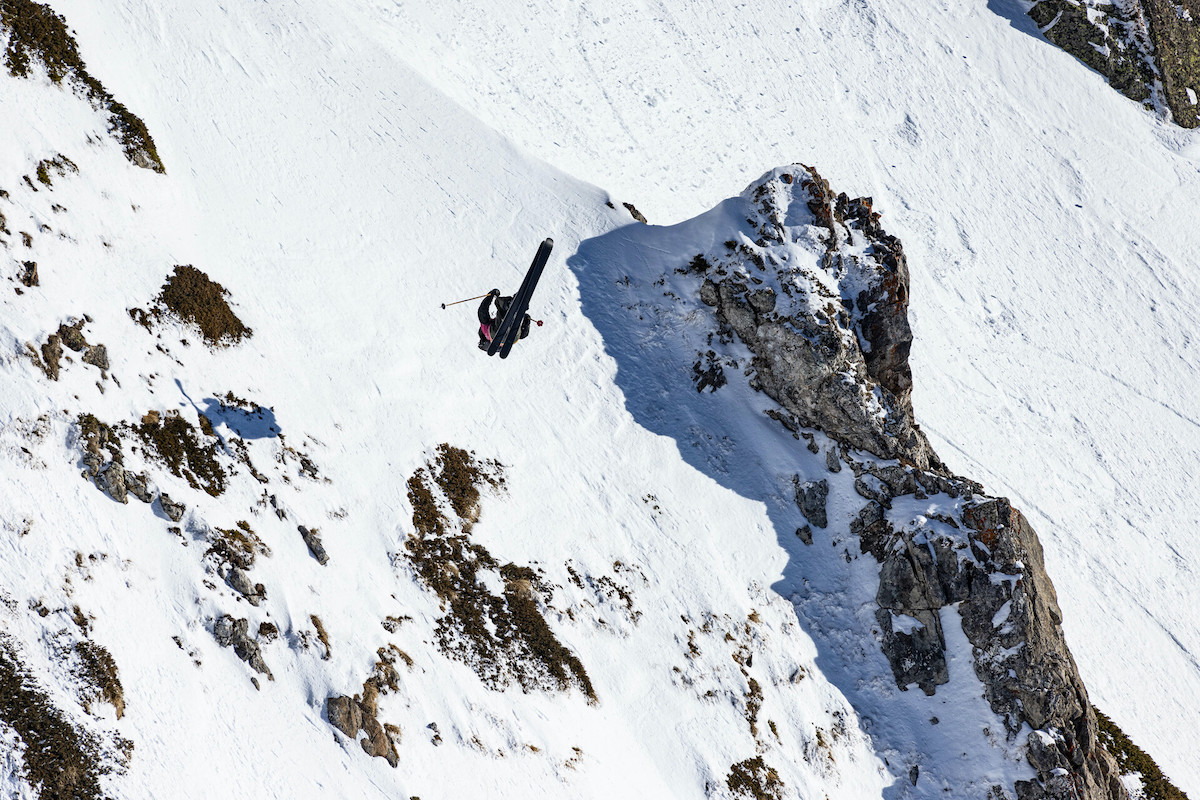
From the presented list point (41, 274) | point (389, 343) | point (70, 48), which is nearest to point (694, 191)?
point (389, 343)

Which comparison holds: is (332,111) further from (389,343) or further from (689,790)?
(689,790)

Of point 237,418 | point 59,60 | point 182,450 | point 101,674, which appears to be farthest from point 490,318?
point 59,60

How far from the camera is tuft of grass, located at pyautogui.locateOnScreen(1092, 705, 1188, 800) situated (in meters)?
25.8

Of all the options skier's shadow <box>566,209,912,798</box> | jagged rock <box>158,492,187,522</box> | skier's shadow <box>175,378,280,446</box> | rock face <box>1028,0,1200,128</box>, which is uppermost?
rock face <box>1028,0,1200,128</box>

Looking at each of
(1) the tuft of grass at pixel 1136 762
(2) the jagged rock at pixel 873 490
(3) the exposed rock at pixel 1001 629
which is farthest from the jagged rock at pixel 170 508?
(1) the tuft of grass at pixel 1136 762

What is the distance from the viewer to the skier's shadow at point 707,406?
2586 cm

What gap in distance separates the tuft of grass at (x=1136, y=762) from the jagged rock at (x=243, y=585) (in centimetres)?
2451

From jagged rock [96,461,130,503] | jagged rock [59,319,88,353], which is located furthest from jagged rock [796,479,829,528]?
jagged rock [59,319,88,353]

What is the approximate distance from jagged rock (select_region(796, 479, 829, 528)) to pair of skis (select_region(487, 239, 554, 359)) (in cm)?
1052

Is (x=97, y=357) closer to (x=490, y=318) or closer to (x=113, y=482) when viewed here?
(x=113, y=482)

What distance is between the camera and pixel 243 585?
18766 millimetres

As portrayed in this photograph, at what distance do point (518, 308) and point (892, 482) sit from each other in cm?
1297

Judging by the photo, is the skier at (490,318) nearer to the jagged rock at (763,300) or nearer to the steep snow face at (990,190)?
the jagged rock at (763,300)

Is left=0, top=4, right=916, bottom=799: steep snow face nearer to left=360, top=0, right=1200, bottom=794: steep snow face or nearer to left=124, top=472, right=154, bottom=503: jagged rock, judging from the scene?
left=124, top=472, right=154, bottom=503: jagged rock
